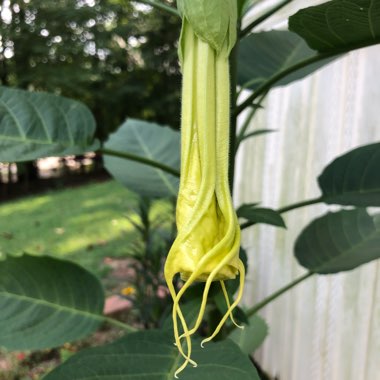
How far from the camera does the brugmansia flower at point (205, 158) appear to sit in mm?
320

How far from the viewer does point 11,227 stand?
4.09 metres

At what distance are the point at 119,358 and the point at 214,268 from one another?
1.03 ft

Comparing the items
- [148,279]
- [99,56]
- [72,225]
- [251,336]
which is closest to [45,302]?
[251,336]

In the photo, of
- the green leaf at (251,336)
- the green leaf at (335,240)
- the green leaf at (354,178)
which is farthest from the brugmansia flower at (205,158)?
the green leaf at (251,336)

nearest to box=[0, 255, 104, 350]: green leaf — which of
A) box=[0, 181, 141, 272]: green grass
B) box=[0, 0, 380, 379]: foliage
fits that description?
box=[0, 0, 380, 379]: foliage

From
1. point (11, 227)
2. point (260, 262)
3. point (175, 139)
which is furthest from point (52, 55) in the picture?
point (175, 139)

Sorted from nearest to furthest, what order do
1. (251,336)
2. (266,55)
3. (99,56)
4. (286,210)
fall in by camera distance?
(286,210) < (266,55) < (251,336) < (99,56)

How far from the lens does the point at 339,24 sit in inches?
20.1

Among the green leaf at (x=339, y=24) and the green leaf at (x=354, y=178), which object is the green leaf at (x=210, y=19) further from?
the green leaf at (x=354, y=178)

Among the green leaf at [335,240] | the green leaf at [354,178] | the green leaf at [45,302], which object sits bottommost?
the green leaf at [45,302]

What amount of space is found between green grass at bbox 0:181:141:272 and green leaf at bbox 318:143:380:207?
1.97 metres

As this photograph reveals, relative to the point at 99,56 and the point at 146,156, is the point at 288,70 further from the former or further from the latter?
the point at 99,56

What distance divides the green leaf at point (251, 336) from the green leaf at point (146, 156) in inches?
17.9

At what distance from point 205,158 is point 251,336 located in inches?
37.2
